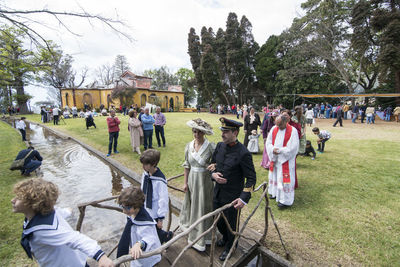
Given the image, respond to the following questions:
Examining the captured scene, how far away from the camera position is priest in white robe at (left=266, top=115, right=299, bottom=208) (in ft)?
13.0

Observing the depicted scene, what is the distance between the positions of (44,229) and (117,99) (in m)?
39.2

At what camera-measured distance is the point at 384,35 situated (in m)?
18.0

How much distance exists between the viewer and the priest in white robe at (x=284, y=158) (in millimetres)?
3947

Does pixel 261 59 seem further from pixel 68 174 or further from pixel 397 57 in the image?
pixel 68 174

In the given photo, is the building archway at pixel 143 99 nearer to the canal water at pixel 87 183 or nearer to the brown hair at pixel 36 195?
the canal water at pixel 87 183

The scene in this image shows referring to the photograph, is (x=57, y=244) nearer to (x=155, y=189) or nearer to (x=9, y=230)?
(x=155, y=189)

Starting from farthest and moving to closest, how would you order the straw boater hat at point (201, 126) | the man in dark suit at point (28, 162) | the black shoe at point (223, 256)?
1. the man in dark suit at point (28, 162)
2. the black shoe at point (223, 256)
3. the straw boater hat at point (201, 126)

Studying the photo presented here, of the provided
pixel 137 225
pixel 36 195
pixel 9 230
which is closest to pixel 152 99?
pixel 9 230

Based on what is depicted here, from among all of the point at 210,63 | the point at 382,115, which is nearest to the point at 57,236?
the point at 382,115

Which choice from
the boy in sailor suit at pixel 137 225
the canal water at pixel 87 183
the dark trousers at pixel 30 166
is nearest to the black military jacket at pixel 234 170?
the boy in sailor suit at pixel 137 225

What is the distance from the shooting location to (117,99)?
1464 inches

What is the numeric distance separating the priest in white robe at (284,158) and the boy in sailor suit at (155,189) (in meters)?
2.51

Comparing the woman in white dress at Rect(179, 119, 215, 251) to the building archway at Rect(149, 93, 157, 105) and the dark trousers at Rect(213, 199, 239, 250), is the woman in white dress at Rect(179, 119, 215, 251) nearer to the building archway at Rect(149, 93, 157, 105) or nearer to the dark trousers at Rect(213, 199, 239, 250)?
the dark trousers at Rect(213, 199, 239, 250)

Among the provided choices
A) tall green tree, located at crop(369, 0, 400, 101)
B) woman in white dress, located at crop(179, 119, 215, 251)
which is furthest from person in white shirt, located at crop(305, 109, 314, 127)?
woman in white dress, located at crop(179, 119, 215, 251)
